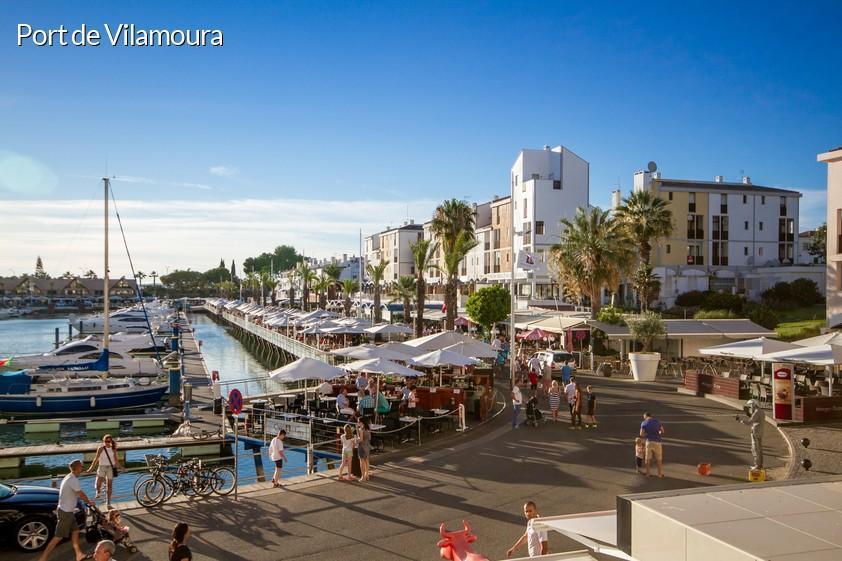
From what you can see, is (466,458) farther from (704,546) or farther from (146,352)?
(146,352)

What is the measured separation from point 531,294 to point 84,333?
53.8 meters

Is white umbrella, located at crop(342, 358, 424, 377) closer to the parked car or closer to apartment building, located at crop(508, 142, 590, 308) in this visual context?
the parked car

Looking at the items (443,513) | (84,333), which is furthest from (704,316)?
(84,333)

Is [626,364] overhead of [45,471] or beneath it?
overhead

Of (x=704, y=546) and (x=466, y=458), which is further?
(x=466, y=458)

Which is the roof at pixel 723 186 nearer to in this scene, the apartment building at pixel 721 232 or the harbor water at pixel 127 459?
the apartment building at pixel 721 232

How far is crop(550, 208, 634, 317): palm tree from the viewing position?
42.7 metres

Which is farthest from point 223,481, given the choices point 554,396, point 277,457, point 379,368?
point 554,396

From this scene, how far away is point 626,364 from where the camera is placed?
122 feet

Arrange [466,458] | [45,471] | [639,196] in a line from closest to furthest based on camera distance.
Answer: [466,458]
[45,471]
[639,196]

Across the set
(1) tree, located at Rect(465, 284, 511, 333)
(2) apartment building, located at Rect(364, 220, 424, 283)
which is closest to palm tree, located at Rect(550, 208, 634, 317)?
(1) tree, located at Rect(465, 284, 511, 333)

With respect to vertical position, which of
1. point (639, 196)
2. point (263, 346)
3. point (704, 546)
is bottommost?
point (263, 346)

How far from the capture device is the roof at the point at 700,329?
3734 centimetres

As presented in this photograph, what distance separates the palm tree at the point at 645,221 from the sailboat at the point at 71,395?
32.8 metres
